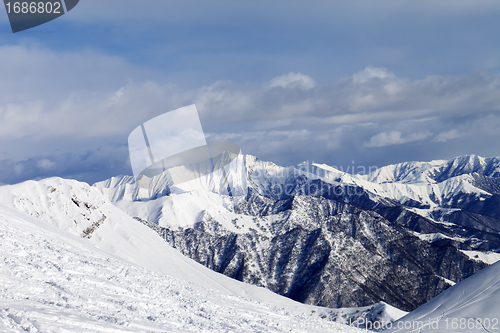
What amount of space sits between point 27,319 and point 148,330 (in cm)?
539

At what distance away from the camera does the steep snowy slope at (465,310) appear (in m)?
33.2

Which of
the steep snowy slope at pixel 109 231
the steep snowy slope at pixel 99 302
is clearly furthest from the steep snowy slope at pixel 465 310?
the steep snowy slope at pixel 109 231

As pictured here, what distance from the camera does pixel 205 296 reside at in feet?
105

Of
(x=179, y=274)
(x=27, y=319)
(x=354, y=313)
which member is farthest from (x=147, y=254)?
(x=27, y=319)

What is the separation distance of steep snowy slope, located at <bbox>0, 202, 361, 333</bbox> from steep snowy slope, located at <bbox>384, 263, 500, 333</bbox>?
8699 mm

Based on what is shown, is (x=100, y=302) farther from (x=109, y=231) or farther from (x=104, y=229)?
(x=104, y=229)

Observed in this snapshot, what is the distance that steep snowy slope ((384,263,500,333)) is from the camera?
3319cm

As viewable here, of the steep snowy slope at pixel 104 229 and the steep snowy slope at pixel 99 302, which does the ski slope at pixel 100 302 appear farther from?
the steep snowy slope at pixel 104 229

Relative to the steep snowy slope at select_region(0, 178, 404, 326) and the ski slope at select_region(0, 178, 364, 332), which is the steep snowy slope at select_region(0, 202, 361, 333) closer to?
the ski slope at select_region(0, 178, 364, 332)

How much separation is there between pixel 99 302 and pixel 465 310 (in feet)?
106

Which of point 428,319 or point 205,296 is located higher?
point 205,296

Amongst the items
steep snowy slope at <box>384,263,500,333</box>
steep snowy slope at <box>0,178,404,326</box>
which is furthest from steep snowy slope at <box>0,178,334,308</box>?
steep snowy slope at <box>384,263,500,333</box>

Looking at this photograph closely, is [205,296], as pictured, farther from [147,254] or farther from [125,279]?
[147,254]

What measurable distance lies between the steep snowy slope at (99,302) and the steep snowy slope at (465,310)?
28.5 feet
